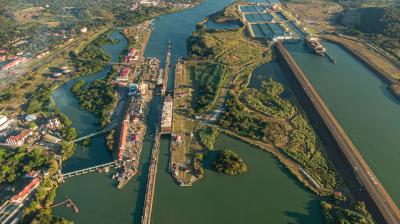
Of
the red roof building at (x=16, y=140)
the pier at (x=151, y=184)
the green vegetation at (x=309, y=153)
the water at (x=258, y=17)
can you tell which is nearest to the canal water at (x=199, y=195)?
the pier at (x=151, y=184)

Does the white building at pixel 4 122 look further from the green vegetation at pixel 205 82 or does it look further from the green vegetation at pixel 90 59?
the green vegetation at pixel 205 82

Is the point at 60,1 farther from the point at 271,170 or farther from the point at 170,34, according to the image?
the point at 271,170

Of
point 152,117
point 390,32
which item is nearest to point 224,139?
point 152,117

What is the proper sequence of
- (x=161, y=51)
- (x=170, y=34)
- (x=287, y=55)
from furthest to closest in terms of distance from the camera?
1. (x=170, y=34)
2. (x=161, y=51)
3. (x=287, y=55)

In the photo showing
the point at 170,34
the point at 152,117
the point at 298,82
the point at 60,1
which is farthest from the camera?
the point at 60,1

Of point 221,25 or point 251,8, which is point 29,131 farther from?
point 251,8

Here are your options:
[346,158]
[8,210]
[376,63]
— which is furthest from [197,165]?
[376,63]
